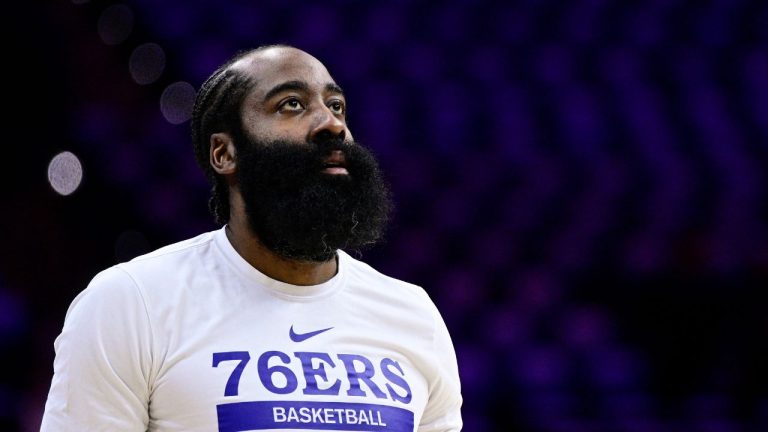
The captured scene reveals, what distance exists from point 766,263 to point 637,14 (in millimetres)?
795

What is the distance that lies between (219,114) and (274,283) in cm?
26

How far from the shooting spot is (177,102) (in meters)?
2.89

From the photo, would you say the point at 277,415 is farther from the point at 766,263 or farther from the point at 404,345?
the point at 766,263

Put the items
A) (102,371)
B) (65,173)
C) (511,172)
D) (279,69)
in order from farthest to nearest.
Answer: (511,172), (65,173), (279,69), (102,371)

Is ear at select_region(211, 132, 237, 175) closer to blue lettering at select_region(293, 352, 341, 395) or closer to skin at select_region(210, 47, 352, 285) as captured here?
skin at select_region(210, 47, 352, 285)

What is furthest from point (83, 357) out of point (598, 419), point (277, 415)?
point (598, 419)

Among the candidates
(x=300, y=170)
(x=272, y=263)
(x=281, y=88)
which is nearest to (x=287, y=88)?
(x=281, y=88)

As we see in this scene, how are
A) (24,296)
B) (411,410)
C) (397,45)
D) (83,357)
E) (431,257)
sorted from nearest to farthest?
(83,357) < (411,410) < (24,296) < (431,257) < (397,45)

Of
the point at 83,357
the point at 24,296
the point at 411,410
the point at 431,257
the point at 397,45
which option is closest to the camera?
the point at 83,357

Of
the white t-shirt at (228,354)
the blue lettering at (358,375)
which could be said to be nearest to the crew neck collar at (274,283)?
the white t-shirt at (228,354)

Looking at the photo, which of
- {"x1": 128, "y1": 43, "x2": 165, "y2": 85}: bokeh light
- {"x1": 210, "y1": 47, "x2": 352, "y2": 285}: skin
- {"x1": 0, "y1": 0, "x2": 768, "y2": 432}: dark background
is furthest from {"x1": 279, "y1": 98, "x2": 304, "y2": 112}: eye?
{"x1": 128, "y1": 43, "x2": 165, "y2": 85}: bokeh light

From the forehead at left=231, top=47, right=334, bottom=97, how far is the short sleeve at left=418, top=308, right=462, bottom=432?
1.26 ft

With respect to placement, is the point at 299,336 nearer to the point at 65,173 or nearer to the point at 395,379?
the point at 395,379

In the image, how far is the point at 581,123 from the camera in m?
2.92
